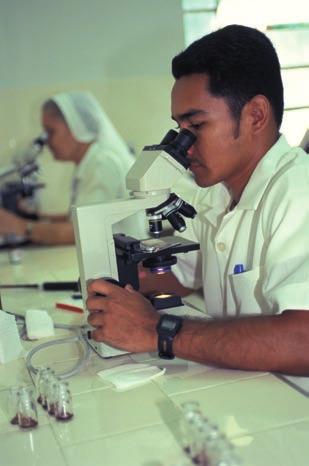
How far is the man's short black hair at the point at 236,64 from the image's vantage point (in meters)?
1.56

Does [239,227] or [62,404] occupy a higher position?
[239,227]

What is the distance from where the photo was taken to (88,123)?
3.27 m

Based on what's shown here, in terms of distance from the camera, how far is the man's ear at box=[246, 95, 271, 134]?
157 cm

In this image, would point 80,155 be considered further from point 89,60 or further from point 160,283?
point 160,283

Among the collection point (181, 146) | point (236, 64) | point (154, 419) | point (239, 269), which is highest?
point (236, 64)

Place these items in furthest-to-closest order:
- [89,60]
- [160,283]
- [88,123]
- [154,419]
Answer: [89,60], [88,123], [160,283], [154,419]

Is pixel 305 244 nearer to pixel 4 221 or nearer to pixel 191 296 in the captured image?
pixel 191 296

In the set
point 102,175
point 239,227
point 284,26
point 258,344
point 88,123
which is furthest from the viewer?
point 284,26

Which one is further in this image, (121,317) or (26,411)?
(121,317)

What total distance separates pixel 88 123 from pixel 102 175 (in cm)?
33

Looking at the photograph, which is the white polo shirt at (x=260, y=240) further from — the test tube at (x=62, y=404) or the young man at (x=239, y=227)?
the test tube at (x=62, y=404)

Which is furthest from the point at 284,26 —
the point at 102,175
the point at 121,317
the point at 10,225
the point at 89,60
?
the point at 121,317

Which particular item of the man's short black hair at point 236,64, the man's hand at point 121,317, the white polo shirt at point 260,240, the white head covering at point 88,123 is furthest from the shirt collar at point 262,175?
the white head covering at point 88,123

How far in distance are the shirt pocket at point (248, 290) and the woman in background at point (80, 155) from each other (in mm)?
1588
